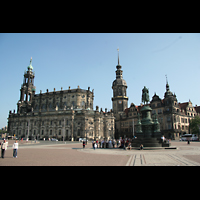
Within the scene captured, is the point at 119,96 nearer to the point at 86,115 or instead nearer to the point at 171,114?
the point at 86,115

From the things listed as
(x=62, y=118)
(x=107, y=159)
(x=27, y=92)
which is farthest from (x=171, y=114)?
(x=27, y=92)

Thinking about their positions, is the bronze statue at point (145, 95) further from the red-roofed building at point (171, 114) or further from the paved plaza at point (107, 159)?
the red-roofed building at point (171, 114)

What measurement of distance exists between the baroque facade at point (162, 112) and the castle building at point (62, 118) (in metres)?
6.51

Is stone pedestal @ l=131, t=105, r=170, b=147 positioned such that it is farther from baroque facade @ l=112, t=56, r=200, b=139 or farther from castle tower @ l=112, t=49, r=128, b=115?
castle tower @ l=112, t=49, r=128, b=115

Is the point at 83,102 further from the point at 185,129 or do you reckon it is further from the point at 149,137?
the point at 149,137

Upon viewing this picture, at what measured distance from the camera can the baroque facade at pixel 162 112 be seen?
54688mm

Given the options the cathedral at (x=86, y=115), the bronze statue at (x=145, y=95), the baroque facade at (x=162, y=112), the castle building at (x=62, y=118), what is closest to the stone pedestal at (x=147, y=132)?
the bronze statue at (x=145, y=95)

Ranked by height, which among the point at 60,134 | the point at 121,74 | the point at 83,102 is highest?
the point at 121,74

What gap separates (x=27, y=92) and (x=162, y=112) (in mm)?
→ 71658

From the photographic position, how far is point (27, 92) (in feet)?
289
